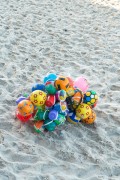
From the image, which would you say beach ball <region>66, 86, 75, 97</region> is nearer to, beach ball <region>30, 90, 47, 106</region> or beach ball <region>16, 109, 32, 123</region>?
beach ball <region>30, 90, 47, 106</region>

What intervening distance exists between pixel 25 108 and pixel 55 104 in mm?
303

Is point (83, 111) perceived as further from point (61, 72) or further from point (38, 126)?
point (61, 72)

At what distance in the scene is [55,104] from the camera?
11.0 ft

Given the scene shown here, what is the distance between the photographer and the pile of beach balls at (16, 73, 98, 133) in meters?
3.33

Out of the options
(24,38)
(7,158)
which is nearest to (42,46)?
(24,38)

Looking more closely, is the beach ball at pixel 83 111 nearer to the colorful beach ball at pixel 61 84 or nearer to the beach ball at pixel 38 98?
the colorful beach ball at pixel 61 84

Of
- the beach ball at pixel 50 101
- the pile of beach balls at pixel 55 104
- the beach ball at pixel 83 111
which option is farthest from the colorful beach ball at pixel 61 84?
the beach ball at pixel 83 111

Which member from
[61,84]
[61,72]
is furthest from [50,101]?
[61,72]

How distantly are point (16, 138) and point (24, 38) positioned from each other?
112 inches

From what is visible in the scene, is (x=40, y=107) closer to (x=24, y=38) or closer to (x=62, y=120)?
(x=62, y=120)

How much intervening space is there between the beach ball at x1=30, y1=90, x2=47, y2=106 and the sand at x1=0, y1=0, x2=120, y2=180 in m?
0.32

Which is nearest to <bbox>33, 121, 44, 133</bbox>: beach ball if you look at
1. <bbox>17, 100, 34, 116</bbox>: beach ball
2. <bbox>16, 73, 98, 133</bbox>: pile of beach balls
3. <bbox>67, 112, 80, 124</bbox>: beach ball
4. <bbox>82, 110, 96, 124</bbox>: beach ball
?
<bbox>16, 73, 98, 133</bbox>: pile of beach balls

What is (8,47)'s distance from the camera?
541 centimetres

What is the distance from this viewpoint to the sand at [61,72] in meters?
3.04
